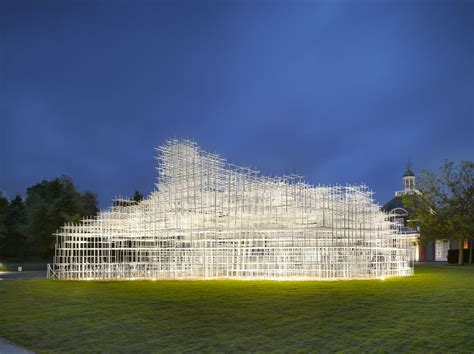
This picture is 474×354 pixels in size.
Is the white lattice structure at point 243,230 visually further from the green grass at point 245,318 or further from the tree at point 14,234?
the tree at point 14,234

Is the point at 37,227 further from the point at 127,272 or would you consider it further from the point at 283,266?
the point at 283,266

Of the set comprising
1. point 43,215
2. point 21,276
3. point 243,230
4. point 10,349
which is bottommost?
point 21,276

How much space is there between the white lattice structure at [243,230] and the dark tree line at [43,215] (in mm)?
13912

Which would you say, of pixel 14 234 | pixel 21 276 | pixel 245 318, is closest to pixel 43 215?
pixel 14 234

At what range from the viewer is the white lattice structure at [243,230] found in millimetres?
25875

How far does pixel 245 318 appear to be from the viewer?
47.7 feet

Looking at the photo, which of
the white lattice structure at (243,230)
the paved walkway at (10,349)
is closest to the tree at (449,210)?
the white lattice structure at (243,230)

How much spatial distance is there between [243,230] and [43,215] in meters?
31.6

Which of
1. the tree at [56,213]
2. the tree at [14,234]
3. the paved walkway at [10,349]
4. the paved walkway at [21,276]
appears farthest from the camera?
the tree at [14,234]

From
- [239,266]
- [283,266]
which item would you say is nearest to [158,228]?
[239,266]

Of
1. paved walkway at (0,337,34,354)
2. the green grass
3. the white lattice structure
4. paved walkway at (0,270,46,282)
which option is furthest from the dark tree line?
paved walkway at (0,337,34,354)

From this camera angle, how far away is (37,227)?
2016 inches

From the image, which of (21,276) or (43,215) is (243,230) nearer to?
(21,276)

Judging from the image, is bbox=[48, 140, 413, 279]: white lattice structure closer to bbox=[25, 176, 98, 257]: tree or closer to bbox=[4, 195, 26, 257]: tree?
bbox=[25, 176, 98, 257]: tree
